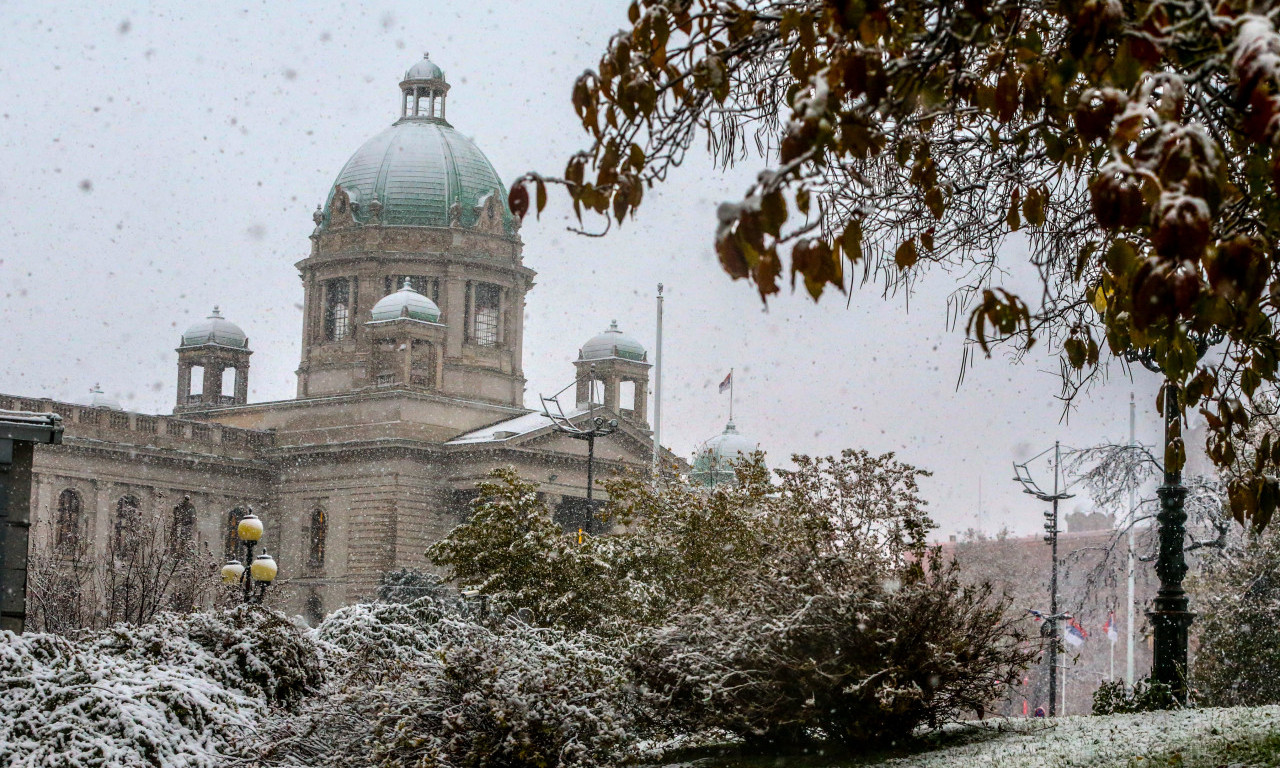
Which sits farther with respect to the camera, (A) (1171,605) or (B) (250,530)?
(B) (250,530)

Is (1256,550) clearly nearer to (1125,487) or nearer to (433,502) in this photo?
(1125,487)

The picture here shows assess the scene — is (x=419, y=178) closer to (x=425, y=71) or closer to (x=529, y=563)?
(x=425, y=71)

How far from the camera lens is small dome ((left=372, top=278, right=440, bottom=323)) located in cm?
7025

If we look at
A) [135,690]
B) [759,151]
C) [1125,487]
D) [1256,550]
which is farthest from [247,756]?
[1256,550]

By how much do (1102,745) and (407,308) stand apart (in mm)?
59098

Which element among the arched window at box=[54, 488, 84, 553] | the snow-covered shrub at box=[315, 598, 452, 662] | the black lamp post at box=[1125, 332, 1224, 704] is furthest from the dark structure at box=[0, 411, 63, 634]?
the arched window at box=[54, 488, 84, 553]

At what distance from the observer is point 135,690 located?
13805 mm

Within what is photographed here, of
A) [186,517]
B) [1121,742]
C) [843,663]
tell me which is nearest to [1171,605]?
[1121,742]

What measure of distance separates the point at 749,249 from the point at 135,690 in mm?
9359

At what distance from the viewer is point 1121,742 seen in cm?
1280

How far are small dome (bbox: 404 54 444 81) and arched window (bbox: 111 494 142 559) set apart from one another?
26642 millimetres

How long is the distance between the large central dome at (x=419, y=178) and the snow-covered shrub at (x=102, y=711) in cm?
6359

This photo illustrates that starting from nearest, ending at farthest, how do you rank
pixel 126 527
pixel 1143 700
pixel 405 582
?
pixel 1143 700 → pixel 405 582 → pixel 126 527

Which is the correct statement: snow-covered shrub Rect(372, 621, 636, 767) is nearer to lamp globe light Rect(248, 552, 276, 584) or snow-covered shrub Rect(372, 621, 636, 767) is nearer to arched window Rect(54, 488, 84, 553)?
lamp globe light Rect(248, 552, 276, 584)
